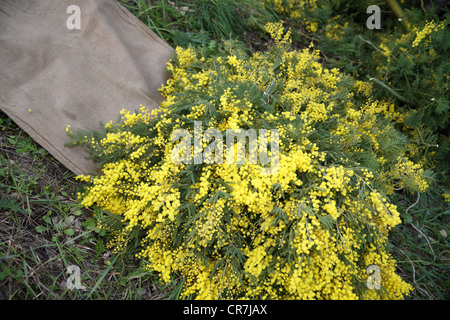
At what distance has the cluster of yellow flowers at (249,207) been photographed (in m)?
1.80

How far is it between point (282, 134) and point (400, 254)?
5.51 ft

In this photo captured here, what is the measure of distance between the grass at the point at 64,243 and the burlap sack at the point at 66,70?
8.1 inches

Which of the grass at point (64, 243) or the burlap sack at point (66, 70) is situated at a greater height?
the burlap sack at point (66, 70)

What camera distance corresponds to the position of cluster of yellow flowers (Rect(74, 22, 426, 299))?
5.90 feet

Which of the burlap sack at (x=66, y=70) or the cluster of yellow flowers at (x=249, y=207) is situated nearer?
the cluster of yellow flowers at (x=249, y=207)

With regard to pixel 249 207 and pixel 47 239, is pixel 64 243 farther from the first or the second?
pixel 249 207

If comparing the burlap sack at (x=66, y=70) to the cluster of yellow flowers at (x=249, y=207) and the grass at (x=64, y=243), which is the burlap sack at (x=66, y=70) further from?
the cluster of yellow flowers at (x=249, y=207)

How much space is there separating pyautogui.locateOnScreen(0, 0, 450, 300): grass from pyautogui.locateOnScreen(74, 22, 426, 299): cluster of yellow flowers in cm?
18

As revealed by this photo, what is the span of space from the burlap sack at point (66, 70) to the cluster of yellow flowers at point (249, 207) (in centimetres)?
34

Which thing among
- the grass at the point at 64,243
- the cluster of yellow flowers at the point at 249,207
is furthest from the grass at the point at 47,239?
the cluster of yellow flowers at the point at 249,207
